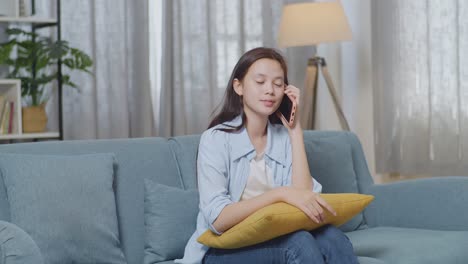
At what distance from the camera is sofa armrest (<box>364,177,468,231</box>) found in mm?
2949

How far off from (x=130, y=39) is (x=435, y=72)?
176cm

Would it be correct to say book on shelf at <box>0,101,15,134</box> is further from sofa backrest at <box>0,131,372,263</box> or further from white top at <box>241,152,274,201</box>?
white top at <box>241,152,274,201</box>

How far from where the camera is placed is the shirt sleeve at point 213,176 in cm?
227

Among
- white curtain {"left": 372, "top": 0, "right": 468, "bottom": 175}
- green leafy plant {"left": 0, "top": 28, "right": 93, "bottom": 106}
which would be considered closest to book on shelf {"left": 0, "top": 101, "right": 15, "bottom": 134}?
green leafy plant {"left": 0, "top": 28, "right": 93, "bottom": 106}

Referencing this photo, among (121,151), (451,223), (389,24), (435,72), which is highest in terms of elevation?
(389,24)

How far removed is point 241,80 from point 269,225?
60 centimetres

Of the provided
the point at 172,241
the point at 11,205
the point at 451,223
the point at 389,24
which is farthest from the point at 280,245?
the point at 389,24

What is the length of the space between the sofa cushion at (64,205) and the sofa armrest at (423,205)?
1.12m

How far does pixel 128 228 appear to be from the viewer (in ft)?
8.55

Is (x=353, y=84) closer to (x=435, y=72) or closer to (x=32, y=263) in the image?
(x=435, y=72)

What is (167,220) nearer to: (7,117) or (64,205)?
(64,205)

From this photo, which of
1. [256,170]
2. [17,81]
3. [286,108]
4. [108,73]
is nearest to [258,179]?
[256,170]

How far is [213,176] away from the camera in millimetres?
2361

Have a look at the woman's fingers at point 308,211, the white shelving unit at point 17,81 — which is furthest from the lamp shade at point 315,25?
the woman's fingers at point 308,211
